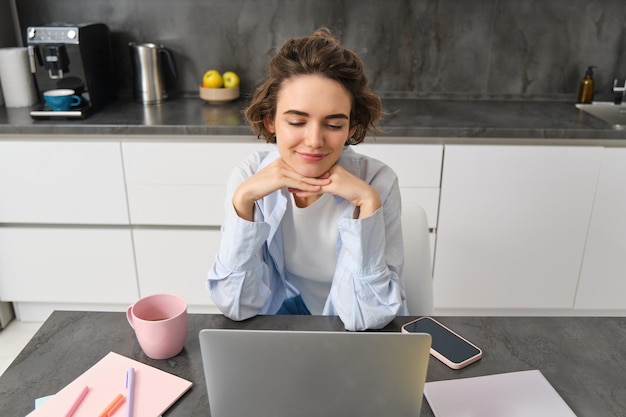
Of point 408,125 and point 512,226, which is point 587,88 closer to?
point 512,226

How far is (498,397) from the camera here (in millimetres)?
919

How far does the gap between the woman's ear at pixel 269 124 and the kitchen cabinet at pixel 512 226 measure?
1076 millimetres

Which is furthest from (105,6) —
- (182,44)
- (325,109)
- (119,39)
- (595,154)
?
(595,154)

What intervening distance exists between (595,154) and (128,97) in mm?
2069

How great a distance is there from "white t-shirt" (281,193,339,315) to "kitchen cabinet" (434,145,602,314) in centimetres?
102

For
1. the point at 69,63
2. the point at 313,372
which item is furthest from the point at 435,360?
the point at 69,63

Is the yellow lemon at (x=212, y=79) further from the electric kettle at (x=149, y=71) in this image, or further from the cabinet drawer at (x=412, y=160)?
the cabinet drawer at (x=412, y=160)

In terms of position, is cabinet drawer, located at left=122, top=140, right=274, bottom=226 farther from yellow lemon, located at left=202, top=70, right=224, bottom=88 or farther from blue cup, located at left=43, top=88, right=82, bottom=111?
yellow lemon, located at left=202, top=70, right=224, bottom=88

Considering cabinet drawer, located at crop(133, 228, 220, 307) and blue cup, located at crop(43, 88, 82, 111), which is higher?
blue cup, located at crop(43, 88, 82, 111)

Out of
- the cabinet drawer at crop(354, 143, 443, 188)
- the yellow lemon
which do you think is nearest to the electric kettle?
the yellow lemon

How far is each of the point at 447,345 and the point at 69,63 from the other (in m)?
2.03

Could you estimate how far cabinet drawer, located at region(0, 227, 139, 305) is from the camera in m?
2.43

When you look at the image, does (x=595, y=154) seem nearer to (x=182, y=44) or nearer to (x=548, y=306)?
(x=548, y=306)

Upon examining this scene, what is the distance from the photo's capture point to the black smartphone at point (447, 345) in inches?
39.2
